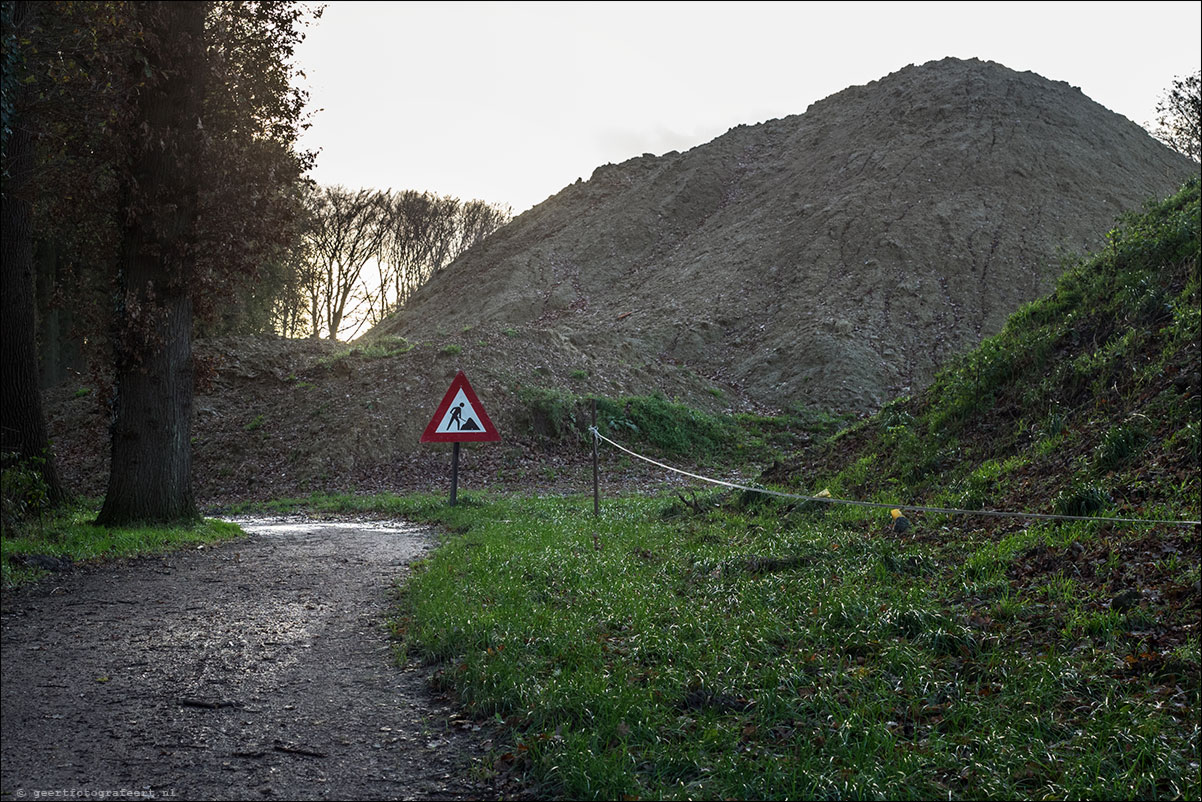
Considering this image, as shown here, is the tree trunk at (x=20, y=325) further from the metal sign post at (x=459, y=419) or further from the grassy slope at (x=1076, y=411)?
the grassy slope at (x=1076, y=411)

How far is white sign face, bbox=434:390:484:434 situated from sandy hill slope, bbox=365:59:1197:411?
11.5 metres

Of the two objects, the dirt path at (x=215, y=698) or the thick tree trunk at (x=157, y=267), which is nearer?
the dirt path at (x=215, y=698)

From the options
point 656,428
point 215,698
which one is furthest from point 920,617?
point 656,428

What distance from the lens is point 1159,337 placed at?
29.2 feet

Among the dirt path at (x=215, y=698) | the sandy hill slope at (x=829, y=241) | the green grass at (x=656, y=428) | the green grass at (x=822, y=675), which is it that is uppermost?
the sandy hill slope at (x=829, y=241)

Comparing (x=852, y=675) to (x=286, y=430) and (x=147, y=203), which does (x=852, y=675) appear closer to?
(x=147, y=203)

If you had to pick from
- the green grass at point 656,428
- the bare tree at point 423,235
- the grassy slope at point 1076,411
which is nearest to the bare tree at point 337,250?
the bare tree at point 423,235

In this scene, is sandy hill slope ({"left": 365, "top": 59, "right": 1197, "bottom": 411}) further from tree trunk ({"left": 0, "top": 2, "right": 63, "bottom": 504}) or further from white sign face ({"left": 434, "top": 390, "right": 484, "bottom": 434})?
tree trunk ({"left": 0, "top": 2, "right": 63, "bottom": 504})

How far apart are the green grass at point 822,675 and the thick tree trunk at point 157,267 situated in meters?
5.17

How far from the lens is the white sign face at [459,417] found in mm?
14508

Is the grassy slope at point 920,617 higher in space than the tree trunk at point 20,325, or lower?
lower

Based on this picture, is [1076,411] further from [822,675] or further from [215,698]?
[215,698]

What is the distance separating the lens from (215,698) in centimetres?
487

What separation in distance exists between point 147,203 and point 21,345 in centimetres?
300
